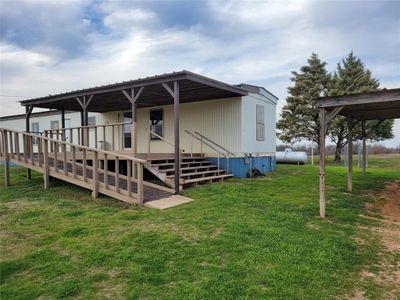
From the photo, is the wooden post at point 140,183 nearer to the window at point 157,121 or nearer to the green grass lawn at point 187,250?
the green grass lawn at point 187,250

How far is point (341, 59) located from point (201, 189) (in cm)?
2080

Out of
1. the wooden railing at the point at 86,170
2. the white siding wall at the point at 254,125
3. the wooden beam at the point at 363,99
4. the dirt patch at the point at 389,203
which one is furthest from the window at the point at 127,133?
the dirt patch at the point at 389,203

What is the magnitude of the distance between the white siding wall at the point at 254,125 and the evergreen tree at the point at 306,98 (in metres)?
9.90

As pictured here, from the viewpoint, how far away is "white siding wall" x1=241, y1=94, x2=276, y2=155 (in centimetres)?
1076

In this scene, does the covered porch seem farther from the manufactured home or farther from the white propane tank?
the white propane tank

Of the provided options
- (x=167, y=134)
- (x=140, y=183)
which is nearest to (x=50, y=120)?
(x=167, y=134)

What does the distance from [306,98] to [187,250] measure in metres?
20.2

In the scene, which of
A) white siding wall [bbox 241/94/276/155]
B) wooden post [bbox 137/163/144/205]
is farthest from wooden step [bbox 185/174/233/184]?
wooden post [bbox 137/163/144/205]

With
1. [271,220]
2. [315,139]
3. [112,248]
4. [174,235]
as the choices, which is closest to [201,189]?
[271,220]

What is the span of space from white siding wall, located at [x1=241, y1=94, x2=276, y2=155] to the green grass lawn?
447 cm

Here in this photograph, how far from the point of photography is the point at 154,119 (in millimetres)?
12680

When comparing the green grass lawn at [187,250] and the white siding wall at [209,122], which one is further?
the white siding wall at [209,122]

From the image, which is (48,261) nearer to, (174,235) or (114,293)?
(114,293)

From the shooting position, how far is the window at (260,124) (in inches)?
457
